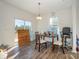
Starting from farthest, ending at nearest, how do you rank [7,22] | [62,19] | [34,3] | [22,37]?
[62,19] < [22,37] < [34,3] < [7,22]

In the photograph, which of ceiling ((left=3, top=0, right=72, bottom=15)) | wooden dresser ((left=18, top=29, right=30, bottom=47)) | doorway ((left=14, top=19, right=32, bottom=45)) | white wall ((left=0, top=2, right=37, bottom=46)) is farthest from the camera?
wooden dresser ((left=18, top=29, right=30, bottom=47))

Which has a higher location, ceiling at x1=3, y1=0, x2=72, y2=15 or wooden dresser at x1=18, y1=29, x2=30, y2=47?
ceiling at x1=3, y1=0, x2=72, y2=15

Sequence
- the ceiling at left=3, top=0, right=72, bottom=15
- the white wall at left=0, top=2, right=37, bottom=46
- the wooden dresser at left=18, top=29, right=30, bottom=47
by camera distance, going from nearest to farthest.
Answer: the white wall at left=0, top=2, right=37, bottom=46 < the ceiling at left=3, top=0, right=72, bottom=15 < the wooden dresser at left=18, top=29, right=30, bottom=47

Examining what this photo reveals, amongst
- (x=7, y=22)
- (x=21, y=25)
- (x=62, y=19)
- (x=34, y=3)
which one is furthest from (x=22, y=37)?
(x=62, y=19)

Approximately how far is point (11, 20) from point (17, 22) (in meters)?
0.76

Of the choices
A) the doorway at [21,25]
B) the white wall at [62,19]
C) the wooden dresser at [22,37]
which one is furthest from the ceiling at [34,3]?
the wooden dresser at [22,37]

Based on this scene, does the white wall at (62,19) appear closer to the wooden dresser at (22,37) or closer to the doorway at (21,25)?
the doorway at (21,25)

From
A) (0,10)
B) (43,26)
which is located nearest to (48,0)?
(0,10)

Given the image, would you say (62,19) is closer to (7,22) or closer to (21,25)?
(21,25)

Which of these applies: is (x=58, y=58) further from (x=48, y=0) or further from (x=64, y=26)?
(x=64, y=26)

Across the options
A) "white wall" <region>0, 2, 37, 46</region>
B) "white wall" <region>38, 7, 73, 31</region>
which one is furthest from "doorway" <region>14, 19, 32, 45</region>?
"white wall" <region>38, 7, 73, 31</region>

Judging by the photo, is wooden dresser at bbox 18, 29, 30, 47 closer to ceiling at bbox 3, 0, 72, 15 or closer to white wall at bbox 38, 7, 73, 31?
ceiling at bbox 3, 0, 72, 15

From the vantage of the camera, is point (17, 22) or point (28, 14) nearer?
point (17, 22)

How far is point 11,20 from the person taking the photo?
18.2 feet
